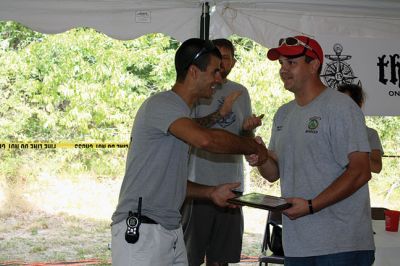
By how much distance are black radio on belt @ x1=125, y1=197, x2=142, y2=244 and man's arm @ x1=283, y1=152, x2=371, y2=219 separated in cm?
66

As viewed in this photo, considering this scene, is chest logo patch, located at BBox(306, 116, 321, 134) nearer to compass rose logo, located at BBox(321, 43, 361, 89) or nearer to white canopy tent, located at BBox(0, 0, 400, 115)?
white canopy tent, located at BBox(0, 0, 400, 115)

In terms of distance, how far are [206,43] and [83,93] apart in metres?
4.28

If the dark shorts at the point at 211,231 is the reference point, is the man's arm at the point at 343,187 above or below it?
above

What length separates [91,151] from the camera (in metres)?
6.96

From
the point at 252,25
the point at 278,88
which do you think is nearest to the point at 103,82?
the point at 278,88

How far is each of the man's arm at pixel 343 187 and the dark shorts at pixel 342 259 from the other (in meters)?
0.22

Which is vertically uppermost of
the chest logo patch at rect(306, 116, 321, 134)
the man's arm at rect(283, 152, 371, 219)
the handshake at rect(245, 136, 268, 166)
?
the chest logo patch at rect(306, 116, 321, 134)

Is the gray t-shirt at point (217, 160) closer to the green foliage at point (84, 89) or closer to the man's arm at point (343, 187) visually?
the man's arm at point (343, 187)

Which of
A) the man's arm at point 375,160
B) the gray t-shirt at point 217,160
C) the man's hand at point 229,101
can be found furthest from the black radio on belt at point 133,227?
the man's arm at point 375,160

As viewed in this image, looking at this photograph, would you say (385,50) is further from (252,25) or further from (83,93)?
(83,93)

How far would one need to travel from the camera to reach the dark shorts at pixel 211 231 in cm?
411

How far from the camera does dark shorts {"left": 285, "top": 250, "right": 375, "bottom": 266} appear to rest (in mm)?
2496

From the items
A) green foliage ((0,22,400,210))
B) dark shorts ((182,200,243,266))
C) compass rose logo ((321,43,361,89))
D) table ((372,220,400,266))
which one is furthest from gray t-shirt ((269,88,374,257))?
green foliage ((0,22,400,210))

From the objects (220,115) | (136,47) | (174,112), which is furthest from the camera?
(136,47)
